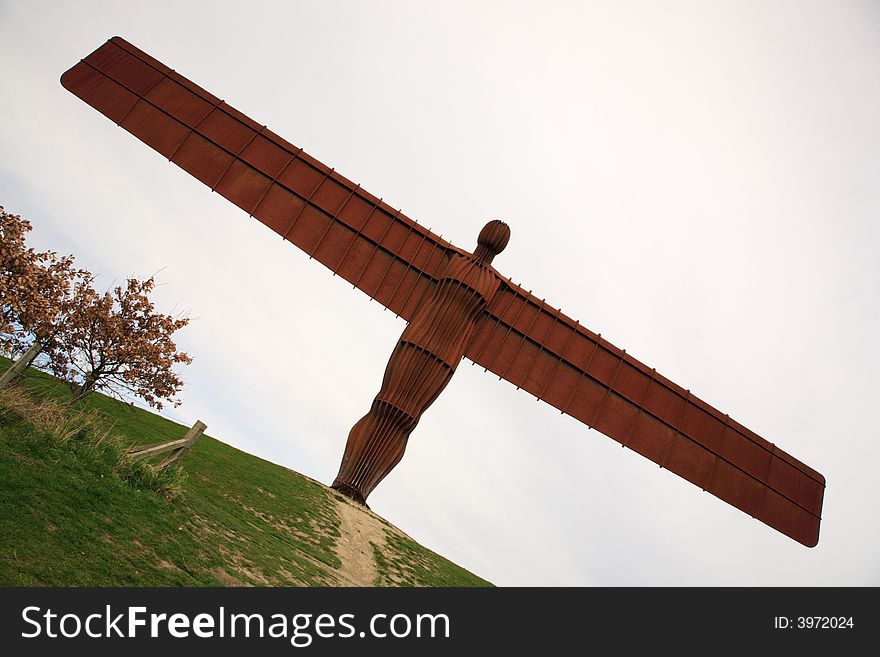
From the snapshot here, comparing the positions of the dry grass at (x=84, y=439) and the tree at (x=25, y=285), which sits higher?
the tree at (x=25, y=285)

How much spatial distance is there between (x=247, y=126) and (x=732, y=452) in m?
18.6

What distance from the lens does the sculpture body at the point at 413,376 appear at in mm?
16062

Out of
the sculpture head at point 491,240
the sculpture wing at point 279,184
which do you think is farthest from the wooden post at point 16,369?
the sculpture head at point 491,240

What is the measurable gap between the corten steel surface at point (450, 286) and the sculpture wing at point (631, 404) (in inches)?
1.3

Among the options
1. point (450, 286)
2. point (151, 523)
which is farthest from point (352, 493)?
point (151, 523)

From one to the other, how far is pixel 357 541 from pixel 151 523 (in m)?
6.69

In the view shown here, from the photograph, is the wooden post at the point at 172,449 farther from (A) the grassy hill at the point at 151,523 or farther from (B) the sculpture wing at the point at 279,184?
(B) the sculpture wing at the point at 279,184

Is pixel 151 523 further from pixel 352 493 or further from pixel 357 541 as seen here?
pixel 352 493

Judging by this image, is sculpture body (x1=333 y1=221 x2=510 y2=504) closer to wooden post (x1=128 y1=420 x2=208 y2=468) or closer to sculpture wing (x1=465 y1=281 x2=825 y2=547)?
sculpture wing (x1=465 y1=281 x2=825 y2=547)
